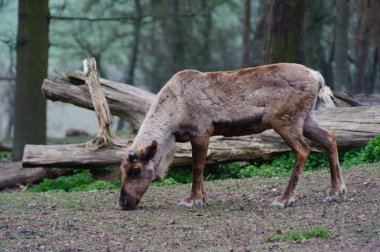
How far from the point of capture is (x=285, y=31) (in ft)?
50.5

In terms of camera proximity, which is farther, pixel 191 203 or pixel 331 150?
pixel 191 203

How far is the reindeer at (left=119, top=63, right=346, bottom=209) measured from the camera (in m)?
8.95

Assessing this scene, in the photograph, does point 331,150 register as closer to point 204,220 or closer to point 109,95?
point 204,220

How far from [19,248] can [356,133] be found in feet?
20.9

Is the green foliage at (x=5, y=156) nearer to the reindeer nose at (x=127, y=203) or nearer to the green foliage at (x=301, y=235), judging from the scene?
the reindeer nose at (x=127, y=203)

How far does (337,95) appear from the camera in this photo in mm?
13922

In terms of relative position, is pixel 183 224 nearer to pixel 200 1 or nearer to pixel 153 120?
pixel 153 120

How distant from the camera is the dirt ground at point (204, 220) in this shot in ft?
23.7

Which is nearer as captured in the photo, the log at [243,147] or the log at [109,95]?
the log at [243,147]

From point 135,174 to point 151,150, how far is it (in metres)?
0.36

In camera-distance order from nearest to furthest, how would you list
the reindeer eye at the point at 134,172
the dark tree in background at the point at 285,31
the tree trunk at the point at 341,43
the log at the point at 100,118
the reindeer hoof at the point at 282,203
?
the reindeer hoof at the point at 282,203
the reindeer eye at the point at 134,172
the log at the point at 100,118
the dark tree in background at the point at 285,31
the tree trunk at the point at 341,43

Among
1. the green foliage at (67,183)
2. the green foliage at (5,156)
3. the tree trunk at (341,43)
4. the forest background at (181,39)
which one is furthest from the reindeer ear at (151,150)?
the tree trunk at (341,43)

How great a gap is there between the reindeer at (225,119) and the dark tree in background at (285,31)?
20.1ft

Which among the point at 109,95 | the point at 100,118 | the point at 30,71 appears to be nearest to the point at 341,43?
the point at 30,71
